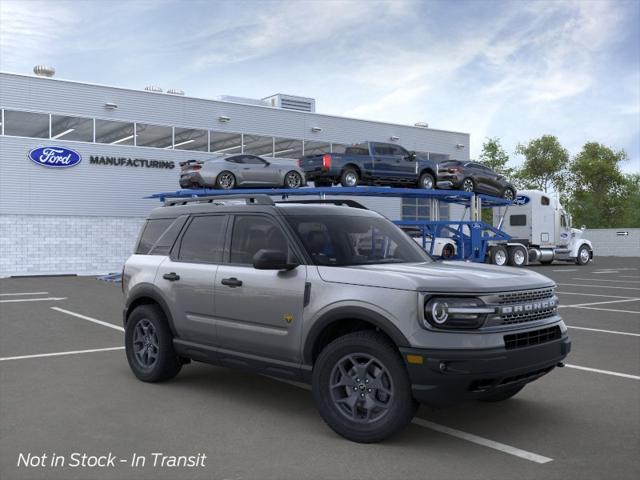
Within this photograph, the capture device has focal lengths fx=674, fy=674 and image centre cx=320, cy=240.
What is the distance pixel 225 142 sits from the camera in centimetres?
3284

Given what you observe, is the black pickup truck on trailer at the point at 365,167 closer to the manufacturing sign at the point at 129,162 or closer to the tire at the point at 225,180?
the tire at the point at 225,180

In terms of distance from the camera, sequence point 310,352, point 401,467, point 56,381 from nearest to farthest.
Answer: point 401,467 < point 310,352 < point 56,381

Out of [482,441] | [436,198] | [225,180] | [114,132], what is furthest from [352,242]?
[114,132]

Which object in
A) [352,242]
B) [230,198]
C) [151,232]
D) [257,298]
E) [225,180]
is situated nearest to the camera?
[257,298]

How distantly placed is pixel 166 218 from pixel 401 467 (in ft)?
13.0

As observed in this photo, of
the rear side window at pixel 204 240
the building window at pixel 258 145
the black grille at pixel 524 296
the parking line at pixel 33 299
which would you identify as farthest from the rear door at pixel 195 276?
the building window at pixel 258 145

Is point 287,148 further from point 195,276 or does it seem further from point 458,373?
point 458,373

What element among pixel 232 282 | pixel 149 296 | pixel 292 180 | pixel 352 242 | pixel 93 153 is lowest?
pixel 149 296

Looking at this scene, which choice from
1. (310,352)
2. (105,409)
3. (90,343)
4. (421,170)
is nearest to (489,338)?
(310,352)

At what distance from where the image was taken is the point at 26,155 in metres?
27.4

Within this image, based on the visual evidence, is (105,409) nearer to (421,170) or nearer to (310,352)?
(310,352)

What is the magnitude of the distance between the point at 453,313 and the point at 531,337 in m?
0.77

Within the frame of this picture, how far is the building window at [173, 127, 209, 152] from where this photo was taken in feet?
103

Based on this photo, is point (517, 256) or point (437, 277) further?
point (517, 256)
